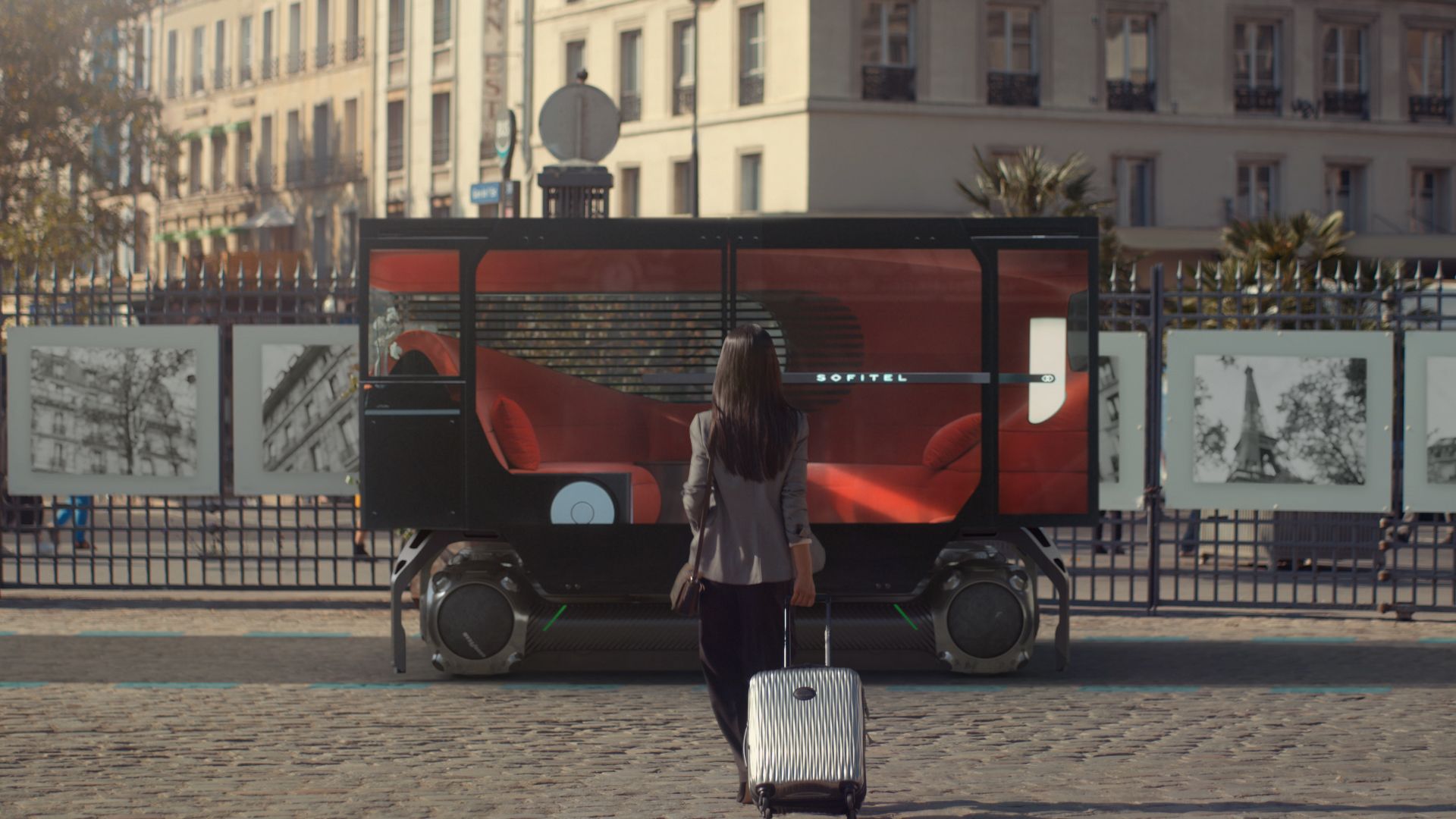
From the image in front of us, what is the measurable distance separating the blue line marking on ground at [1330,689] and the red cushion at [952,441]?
6.16 ft

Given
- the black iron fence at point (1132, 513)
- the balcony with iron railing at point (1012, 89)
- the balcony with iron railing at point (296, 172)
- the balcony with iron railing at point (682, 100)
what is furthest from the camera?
the balcony with iron railing at point (296, 172)

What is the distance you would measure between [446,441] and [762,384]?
12.2ft

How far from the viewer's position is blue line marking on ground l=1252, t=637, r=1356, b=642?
12242 millimetres

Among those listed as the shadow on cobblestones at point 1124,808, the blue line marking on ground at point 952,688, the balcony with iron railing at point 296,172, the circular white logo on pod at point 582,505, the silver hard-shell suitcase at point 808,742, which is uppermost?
the balcony with iron railing at point 296,172

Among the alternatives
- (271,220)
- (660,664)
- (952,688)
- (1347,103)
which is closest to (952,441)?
(952,688)

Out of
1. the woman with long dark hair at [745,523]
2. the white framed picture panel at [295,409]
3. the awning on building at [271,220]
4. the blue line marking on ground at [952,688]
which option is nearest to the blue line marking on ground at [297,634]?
the white framed picture panel at [295,409]

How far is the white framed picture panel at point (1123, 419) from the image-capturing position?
13.1m

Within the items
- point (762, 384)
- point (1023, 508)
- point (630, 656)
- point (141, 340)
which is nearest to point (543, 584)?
point (630, 656)

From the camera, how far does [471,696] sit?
32.2ft

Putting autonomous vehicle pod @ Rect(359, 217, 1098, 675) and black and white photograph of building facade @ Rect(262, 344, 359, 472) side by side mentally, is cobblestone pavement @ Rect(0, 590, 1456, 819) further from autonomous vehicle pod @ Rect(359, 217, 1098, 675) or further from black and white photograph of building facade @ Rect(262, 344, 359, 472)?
black and white photograph of building facade @ Rect(262, 344, 359, 472)

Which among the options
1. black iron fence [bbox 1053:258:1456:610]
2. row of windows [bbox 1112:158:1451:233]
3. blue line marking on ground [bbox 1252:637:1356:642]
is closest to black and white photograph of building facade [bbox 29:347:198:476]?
black iron fence [bbox 1053:258:1456:610]

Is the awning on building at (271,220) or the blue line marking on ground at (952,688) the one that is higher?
the awning on building at (271,220)

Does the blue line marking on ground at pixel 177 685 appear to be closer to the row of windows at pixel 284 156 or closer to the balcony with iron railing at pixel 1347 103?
the balcony with iron railing at pixel 1347 103

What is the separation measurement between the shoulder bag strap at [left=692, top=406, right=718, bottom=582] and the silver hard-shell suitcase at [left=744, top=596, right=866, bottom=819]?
23.8 inches
